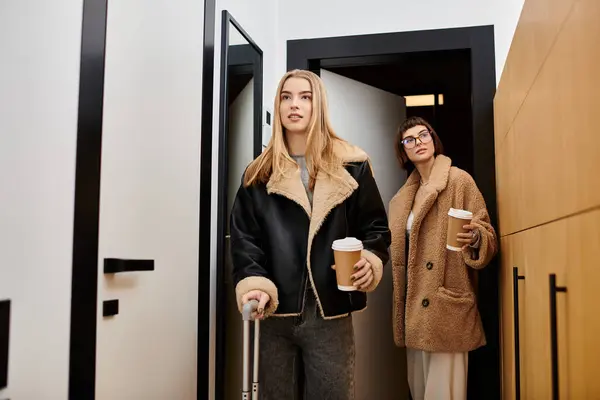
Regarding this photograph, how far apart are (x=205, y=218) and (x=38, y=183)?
81cm

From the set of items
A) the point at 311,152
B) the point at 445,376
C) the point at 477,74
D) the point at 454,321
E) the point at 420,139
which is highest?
the point at 477,74

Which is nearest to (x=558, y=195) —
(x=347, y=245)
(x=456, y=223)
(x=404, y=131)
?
(x=347, y=245)

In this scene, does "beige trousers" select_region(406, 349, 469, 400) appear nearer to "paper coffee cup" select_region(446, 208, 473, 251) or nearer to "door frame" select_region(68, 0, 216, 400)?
"paper coffee cup" select_region(446, 208, 473, 251)

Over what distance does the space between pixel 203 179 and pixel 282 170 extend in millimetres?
294

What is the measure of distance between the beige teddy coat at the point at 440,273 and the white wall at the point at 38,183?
1510 mm

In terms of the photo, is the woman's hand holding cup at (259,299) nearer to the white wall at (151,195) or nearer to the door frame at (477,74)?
the white wall at (151,195)

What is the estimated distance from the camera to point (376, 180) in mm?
3016

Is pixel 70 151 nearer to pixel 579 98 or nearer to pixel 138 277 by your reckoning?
pixel 138 277

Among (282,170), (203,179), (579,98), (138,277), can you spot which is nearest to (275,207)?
(282,170)

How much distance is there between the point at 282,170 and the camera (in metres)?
1.69

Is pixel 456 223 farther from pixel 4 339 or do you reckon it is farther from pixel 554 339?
pixel 4 339

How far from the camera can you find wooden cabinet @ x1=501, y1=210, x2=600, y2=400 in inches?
27.3

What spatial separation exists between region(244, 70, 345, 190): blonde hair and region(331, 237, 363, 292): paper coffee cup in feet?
0.92

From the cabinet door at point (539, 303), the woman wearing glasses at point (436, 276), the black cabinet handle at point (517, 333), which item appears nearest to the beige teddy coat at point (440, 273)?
the woman wearing glasses at point (436, 276)
